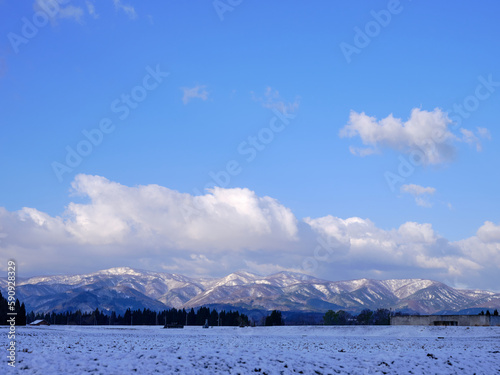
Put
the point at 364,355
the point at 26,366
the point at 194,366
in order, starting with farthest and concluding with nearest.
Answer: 1. the point at 364,355
2. the point at 194,366
3. the point at 26,366

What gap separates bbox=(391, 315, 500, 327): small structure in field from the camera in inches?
3627

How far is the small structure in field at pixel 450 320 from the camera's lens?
92.1m

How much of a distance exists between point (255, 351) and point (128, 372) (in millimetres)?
9589

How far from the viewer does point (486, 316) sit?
92.2 metres

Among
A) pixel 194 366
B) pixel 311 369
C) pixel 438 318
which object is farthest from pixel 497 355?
pixel 438 318

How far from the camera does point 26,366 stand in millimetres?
23094

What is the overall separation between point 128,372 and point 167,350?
5.98m

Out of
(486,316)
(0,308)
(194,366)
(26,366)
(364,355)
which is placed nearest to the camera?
(26,366)

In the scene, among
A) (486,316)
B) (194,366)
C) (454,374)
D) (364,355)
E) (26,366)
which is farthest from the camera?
(486,316)

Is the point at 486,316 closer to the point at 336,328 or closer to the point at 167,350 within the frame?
the point at 336,328

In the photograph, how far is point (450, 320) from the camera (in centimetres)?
9700

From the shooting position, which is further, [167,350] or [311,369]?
[167,350]

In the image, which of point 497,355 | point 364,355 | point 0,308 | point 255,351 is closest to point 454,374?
point 364,355

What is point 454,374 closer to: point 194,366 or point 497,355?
point 497,355
